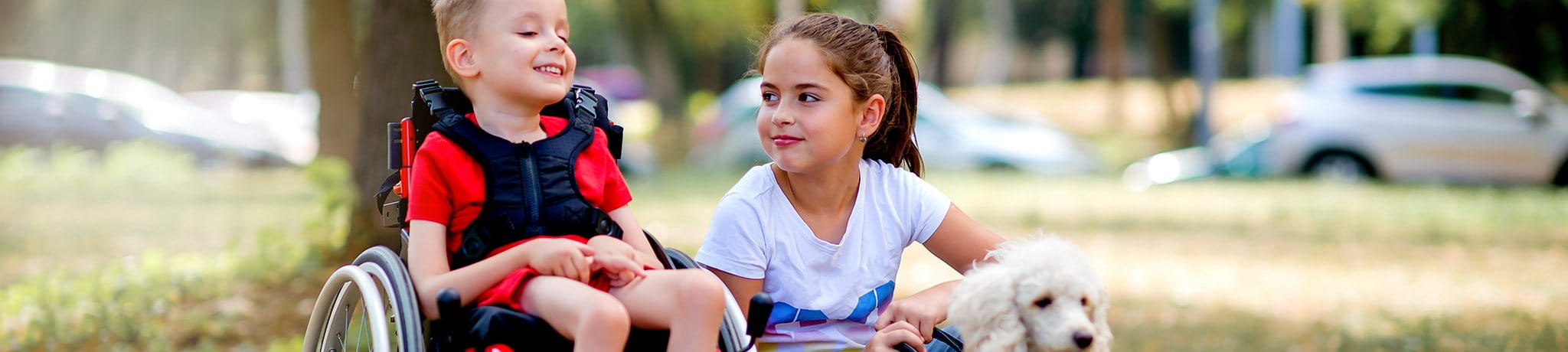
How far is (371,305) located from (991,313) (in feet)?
4.02

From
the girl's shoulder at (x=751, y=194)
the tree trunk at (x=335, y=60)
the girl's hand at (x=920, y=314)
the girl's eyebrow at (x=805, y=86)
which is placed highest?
the tree trunk at (x=335, y=60)

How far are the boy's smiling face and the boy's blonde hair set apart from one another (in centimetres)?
2

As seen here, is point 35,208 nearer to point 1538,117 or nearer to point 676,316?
point 676,316

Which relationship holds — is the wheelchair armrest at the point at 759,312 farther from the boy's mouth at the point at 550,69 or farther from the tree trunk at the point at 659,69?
the tree trunk at the point at 659,69

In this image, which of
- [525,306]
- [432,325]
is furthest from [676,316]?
[432,325]

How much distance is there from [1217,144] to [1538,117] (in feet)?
23.8

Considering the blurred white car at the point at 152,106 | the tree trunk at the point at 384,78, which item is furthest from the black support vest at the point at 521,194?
the blurred white car at the point at 152,106

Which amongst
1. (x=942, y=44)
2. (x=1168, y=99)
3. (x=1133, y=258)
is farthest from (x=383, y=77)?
(x=942, y=44)

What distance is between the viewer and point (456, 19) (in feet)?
9.92

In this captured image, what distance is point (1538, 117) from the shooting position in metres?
15.2

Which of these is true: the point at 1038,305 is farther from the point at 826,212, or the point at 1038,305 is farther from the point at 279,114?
the point at 279,114

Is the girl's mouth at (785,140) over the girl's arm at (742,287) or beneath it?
over

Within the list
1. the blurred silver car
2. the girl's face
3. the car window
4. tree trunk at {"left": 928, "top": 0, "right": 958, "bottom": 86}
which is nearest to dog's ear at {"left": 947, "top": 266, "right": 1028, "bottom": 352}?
the girl's face

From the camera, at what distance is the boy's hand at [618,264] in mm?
2746
